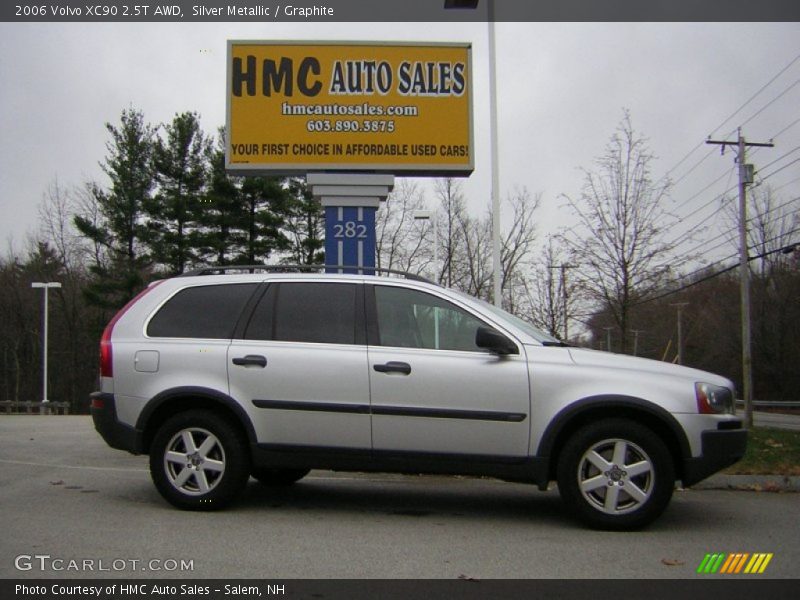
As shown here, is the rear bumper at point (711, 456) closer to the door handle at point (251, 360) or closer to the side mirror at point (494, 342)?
the side mirror at point (494, 342)

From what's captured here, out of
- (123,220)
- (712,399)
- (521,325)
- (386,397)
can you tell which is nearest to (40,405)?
(123,220)

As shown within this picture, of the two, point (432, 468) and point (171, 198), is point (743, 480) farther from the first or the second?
point (171, 198)

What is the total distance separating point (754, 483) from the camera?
25.6 feet

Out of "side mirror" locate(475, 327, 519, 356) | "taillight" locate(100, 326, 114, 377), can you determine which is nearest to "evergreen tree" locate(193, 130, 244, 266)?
"taillight" locate(100, 326, 114, 377)

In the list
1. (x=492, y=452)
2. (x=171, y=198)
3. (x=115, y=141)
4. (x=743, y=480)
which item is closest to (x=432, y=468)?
(x=492, y=452)

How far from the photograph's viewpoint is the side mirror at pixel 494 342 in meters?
5.81

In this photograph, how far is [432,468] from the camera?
5965 millimetres

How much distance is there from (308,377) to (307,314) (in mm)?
572

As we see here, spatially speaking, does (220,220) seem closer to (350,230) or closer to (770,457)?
(350,230)

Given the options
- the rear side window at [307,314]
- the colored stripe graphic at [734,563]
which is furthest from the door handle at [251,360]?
the colored stripe graphic at [734,563]

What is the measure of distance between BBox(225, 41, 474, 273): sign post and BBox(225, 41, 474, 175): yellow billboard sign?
0.01 metres

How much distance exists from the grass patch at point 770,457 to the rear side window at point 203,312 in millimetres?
5340

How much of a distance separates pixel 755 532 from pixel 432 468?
98.6 inches

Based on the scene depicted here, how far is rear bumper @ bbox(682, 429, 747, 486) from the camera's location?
574 cm
